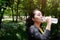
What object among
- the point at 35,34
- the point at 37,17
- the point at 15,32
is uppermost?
the point at 37,17

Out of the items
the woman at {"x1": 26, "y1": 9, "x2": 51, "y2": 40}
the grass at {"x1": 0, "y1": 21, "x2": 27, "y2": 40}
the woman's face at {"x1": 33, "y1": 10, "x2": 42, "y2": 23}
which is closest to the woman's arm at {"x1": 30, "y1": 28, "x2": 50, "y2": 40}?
the woman at {"x1": 26, "y1": 9, "x2": 51, "y2": 40}

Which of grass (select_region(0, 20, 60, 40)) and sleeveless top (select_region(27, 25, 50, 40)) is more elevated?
sleeveless top (select_region(27, 25, 50, 40))

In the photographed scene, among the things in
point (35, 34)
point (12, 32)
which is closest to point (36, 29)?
point (35, 34)

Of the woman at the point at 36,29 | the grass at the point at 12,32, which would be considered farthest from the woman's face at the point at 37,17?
the grass at the point at 12,32

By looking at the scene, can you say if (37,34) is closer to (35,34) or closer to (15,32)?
(35,34)

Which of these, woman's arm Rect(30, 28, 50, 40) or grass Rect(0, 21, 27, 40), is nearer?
woman's arm Rect(30, 28, 50, 40)

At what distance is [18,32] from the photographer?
28.5 feet

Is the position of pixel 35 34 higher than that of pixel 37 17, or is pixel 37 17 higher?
pixel 37 17

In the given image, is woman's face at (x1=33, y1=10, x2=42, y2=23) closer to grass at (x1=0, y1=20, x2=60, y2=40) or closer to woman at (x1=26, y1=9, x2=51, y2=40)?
woman at (x1=26, y1=9, x2=51, y2=40)

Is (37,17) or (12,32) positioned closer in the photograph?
(37,17)

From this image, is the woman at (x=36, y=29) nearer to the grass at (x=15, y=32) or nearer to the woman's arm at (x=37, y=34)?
the woman's arm at (x=37, y=34)

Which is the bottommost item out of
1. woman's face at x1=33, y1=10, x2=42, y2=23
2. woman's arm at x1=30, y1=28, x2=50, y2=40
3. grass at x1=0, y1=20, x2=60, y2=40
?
grass at x1=0, y1=20, x2=60, y2=40

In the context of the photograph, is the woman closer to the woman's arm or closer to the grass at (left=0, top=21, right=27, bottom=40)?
the woman's arm

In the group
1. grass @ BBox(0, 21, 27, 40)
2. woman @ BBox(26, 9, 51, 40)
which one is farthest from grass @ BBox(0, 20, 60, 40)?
woman @ BBox(26, 9, 51, 40)
